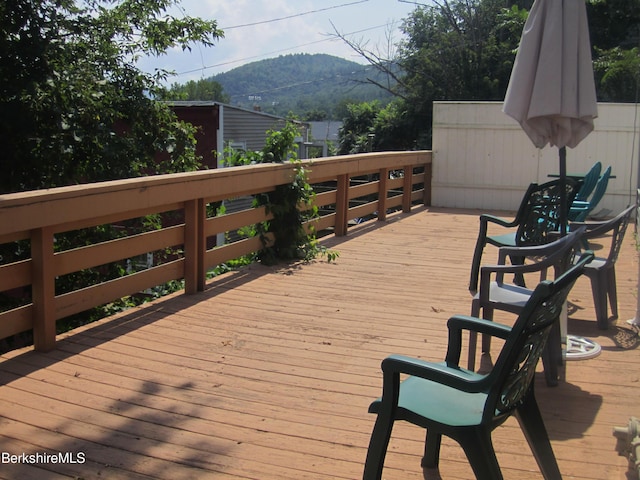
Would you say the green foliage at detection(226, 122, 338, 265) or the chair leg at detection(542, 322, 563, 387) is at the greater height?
the green foliage at detection(226, 122, 338, 265)

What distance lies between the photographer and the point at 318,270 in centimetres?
638

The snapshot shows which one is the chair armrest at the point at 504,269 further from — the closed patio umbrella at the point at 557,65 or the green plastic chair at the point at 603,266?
the green plastic chair at the point at 603,266

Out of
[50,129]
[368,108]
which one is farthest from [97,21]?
[368,108]

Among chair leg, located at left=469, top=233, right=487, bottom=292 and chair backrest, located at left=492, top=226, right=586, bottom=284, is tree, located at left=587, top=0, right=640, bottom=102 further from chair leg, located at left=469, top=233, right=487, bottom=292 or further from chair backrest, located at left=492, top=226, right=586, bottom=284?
chair backrest, located at left=492, top=226, right=586, bottom=284

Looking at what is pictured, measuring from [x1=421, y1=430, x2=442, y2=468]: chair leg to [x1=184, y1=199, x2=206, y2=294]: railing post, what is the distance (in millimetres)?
2936

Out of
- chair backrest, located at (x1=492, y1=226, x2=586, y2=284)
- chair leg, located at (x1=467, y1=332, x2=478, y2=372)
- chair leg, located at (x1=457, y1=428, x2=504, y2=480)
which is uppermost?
chair backrest, located at (x1=492, y1=226, x2=586, y2=284)

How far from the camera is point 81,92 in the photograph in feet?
24.2

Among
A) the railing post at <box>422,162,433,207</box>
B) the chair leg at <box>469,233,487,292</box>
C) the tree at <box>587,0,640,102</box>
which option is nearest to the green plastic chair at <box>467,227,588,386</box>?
the chair leg at <box>469,233,487,292</box>

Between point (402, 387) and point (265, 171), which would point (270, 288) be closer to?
point (265, 171)

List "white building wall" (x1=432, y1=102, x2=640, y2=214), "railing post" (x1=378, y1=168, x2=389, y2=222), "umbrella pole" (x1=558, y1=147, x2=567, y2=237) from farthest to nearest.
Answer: "white building wall" (x1=432, y1=102, x2=640, y2=214) → "railing post" (x1=378, y1=168, x2=389, y2=222) → "umbrella pole" (x1=558, y1=147, x2=567, y2=237)

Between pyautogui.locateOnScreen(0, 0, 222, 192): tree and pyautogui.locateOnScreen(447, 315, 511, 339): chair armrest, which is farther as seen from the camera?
pyautogui.locateOnScreen(0, 0, 222, 192): tree

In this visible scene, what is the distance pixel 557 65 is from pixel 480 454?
7.81 ft

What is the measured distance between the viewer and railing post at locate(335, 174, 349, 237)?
793 centimetres

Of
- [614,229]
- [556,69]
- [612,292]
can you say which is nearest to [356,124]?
[612,292]
